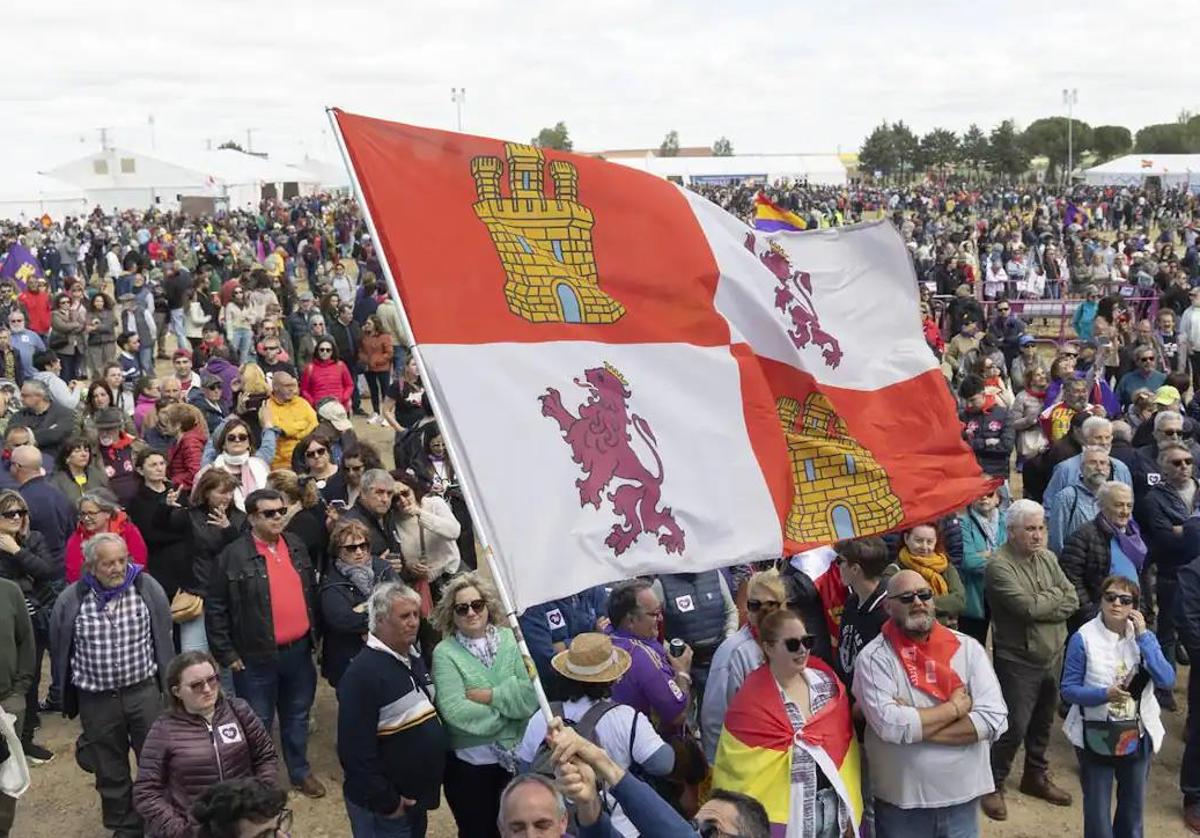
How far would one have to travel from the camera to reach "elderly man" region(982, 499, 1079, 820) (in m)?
5.70

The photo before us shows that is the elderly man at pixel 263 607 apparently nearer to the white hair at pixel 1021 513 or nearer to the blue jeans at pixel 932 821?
the blue jeans at pixel 932 821

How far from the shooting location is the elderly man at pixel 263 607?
5.76 metres

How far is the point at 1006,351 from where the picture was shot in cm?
1384

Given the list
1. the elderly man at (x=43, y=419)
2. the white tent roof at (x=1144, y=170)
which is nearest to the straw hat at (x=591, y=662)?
the elderly man at (x=43, y=419)

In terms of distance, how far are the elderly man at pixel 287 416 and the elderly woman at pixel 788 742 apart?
502 cm

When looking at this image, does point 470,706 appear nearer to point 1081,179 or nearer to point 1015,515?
point 1015,515

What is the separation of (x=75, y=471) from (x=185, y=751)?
3795mm

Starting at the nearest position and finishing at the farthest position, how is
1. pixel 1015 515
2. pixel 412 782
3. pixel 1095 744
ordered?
pixel 412 782 < pixel 1095 744 < pixel 1015 515

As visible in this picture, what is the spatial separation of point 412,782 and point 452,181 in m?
2.34

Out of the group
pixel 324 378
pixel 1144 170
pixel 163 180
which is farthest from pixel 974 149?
pixel 324 378

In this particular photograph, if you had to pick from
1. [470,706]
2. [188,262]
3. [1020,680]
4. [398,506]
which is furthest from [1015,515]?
[188,262]

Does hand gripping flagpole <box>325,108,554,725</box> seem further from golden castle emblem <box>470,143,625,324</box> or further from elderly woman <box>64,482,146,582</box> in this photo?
elderly woman <box>64,482,146,582</box>

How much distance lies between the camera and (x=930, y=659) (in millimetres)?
4375

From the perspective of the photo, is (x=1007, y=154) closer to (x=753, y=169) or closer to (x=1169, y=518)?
(x=753, y=169)
